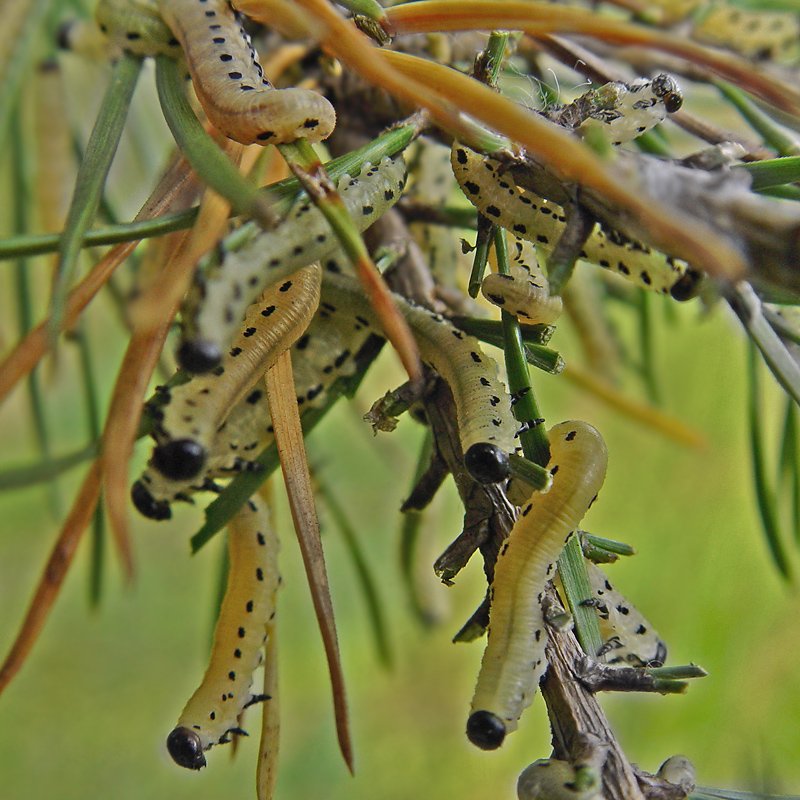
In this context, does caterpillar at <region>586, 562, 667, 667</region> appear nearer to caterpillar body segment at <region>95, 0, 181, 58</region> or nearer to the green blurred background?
caterpillar body segment at <region>95, 0, 181, 58</region>

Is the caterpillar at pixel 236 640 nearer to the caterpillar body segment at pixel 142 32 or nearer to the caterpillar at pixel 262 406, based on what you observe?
the caterpillar at pixel 262 406

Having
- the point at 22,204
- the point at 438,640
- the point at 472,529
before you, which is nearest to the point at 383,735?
the point at 438,640

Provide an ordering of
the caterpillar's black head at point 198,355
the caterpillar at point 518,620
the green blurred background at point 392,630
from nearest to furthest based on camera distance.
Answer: the caterpillar's black head at point 198,355 < the caterpillar at point 518,620 < the green blurred background at point 392,630

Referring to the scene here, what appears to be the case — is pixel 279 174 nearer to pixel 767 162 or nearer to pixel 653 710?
pixel 767 162

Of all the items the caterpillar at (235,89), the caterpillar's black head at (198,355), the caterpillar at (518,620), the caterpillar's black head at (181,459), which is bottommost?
the caterpillar at (518,620)

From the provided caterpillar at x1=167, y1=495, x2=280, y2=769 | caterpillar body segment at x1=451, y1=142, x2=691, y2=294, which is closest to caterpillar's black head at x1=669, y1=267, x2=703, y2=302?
caterpillar body segment at x1=451, y1=142, x2=691, y2=294

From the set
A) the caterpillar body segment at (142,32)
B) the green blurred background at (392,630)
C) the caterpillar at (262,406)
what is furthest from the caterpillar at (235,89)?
the green blurred background at (392,630)
